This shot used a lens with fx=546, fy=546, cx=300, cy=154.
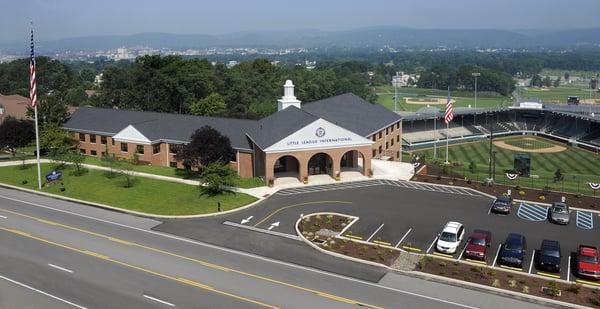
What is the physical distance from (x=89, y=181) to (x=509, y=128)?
98.9 meters

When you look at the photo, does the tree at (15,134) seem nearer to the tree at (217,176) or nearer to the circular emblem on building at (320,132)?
the tree at (217,176)

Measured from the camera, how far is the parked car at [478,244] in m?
37.0

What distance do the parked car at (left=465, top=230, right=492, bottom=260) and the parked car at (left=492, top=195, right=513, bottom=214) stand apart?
7.91 meters

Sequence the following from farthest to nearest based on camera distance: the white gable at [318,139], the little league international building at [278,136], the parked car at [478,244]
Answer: the little league international building at [278,136]
the white gable at [318,139]
the parked car at [478,244]

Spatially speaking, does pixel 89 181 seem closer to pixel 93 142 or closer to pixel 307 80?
pixel 93 142

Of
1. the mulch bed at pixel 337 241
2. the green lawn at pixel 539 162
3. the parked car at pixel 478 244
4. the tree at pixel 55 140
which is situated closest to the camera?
the parked car at pixel 478 244

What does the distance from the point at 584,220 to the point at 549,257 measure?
1364cm

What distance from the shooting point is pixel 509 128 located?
12662cm

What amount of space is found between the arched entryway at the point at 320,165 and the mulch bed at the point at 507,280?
26384 millimetres

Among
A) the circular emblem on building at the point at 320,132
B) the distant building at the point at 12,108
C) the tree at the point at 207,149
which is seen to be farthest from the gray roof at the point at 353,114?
the distant building at the point at 12,108

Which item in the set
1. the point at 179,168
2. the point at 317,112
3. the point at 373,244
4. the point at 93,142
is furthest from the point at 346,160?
the point at 93,142

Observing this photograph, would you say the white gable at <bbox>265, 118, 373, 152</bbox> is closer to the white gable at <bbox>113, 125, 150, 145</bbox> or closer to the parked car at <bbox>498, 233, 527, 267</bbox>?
the white gable at <bbox>113, 125, 150, 145</bbox>

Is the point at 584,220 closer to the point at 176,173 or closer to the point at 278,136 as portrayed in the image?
the point at 278,136

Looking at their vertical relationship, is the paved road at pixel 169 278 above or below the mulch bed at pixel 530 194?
below
